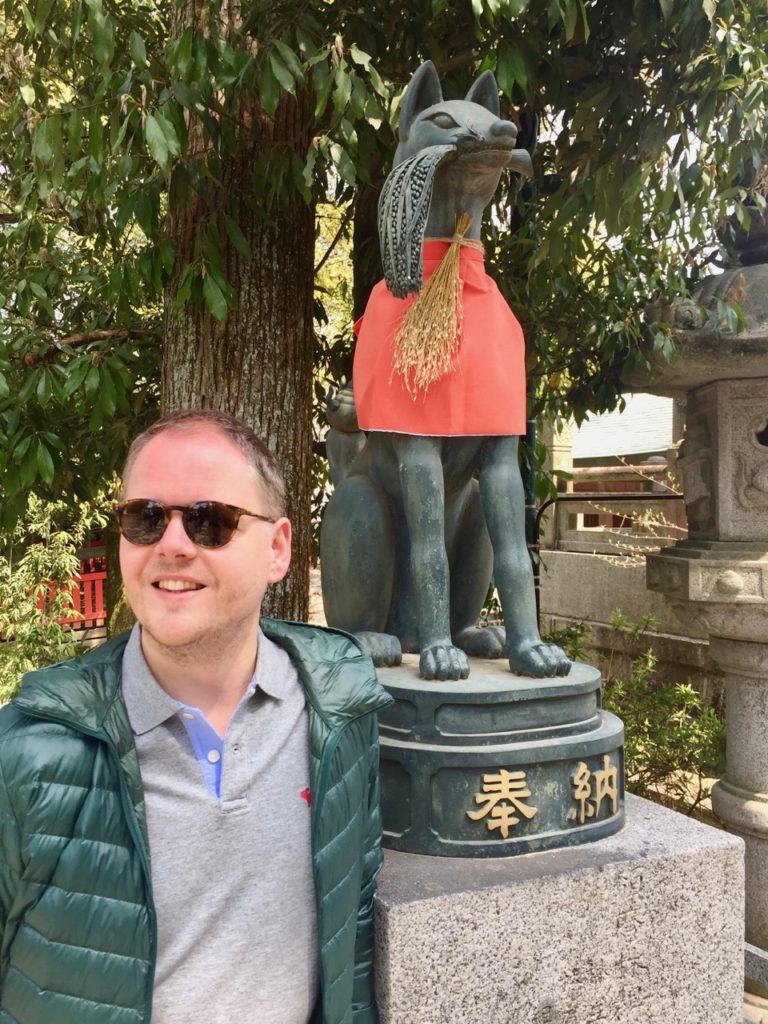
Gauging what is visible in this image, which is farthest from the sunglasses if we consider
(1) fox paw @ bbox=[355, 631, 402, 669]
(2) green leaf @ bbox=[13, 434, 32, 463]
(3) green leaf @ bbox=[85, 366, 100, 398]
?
(2) green leaf @ bbox=[13, 434, 32, 463]

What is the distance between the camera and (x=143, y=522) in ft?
4.28

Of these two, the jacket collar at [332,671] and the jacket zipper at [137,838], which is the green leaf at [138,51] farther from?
the jacket zipper at [137,838]

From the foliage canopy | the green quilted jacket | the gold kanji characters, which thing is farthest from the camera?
the foliage canopy

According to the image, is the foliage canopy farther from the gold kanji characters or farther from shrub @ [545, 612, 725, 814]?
shrub @ [545, 612, 725, 814]

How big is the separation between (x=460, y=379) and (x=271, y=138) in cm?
158

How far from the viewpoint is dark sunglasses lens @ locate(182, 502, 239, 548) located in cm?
130

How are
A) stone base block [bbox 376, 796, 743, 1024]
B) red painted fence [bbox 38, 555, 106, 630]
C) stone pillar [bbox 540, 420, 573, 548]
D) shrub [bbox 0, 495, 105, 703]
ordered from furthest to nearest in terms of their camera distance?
red painted fence [bbox 38, 555, 106, 630]
stone pillar [bbox 540, 420, 573, 548]
shrub [bbox 0, 495, 105, 703]
stone base block [bbox 376, 796, 743, 1024]

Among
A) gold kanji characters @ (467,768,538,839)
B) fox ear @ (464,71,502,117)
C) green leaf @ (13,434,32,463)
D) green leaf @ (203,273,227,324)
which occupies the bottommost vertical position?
gold kanji characters @ (467,768,538,839)

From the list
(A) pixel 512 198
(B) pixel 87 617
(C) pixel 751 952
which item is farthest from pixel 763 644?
(B) pixel 87 617

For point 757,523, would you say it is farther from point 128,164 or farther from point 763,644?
point 128,164

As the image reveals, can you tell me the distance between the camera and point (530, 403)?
4594 mm

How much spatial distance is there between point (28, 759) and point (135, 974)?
326mm

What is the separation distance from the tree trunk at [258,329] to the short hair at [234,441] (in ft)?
6.22

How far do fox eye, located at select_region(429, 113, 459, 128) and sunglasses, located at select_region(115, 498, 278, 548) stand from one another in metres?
1.29
